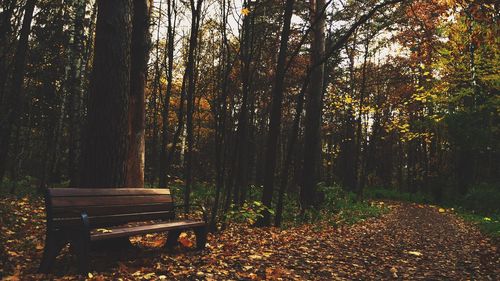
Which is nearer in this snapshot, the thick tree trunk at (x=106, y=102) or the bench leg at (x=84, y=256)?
the bench leg at (x=84, y=256)

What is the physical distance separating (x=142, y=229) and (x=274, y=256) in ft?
6.76

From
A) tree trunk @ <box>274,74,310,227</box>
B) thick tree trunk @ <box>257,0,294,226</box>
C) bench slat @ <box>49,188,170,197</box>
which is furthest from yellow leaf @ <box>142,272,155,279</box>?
thick tree trunk @ <box>257,0,294,226</box>

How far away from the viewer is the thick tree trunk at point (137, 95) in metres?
6.23

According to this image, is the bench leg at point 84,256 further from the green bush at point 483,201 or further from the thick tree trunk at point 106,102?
the green bush at point 483,201

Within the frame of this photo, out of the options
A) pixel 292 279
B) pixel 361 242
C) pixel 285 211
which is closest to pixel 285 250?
Result: pixel 292 279

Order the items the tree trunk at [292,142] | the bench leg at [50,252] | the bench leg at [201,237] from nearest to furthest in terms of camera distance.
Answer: the bench leg at [50,252], the bench leg at [201,237], the tree trunk at [292,142]

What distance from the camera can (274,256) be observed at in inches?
208

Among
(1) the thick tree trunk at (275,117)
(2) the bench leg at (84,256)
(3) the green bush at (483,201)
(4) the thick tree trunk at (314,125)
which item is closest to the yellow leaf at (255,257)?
(2) the bench leg at (84,256)

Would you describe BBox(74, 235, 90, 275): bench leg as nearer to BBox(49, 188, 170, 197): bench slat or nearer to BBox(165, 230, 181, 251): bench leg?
BBox(49, 188, 170, 197): bench slat

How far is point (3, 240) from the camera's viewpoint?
4.67m

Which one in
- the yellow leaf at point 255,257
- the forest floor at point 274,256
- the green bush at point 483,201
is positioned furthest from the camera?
the green bush at point 483,201

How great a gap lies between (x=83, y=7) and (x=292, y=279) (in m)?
11.0

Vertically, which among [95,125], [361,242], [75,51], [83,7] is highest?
[83,7]

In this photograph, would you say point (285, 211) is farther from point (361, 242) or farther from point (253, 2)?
point (253, 2)
